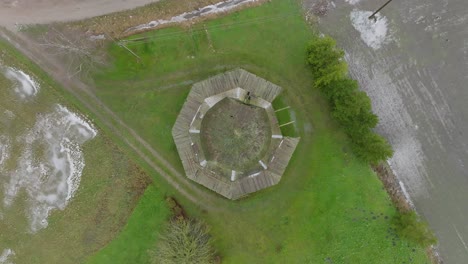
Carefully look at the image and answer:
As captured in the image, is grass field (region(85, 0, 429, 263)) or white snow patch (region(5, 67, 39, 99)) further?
white snow patch (region(5, 67, 39, 99))

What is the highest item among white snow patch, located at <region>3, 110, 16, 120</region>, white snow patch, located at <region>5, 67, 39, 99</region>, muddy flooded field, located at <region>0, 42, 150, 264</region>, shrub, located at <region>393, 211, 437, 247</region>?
white snow patch, located at <region>5, 67, 39, 99</region>

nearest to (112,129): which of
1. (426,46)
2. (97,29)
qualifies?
(97,29)

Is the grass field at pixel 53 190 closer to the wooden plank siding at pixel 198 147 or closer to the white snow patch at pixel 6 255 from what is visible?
the white snow patch at pixel 6 255

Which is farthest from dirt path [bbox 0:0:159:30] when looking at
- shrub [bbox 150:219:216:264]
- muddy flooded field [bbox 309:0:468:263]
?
shrub [bbox 150:219:216:264]

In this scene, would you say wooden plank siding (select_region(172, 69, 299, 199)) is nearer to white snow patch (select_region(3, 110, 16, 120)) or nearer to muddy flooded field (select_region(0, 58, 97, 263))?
muddy flooded field (select_region(0, 58, 97, 263))

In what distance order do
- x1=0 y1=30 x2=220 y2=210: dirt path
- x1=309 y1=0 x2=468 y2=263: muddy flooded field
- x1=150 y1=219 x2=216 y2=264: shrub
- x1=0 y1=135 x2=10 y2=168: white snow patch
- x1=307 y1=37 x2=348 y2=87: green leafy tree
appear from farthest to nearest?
x1=0 y1=135 x2=10 y2=168: white snow patch < x1=0 y1=30 x2=220 y2=210: dirt path < x1=309 y1=0 x2=468 y2=263: muddy flooded field < x1=150 y1=219 x2=216 y2=264: shrub < x1=307 y1=37 x2=348 y2=87: green leafy tree

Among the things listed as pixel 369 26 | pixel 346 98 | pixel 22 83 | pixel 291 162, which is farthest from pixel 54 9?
pixel 369 26

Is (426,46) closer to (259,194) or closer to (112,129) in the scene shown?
(259,194)
